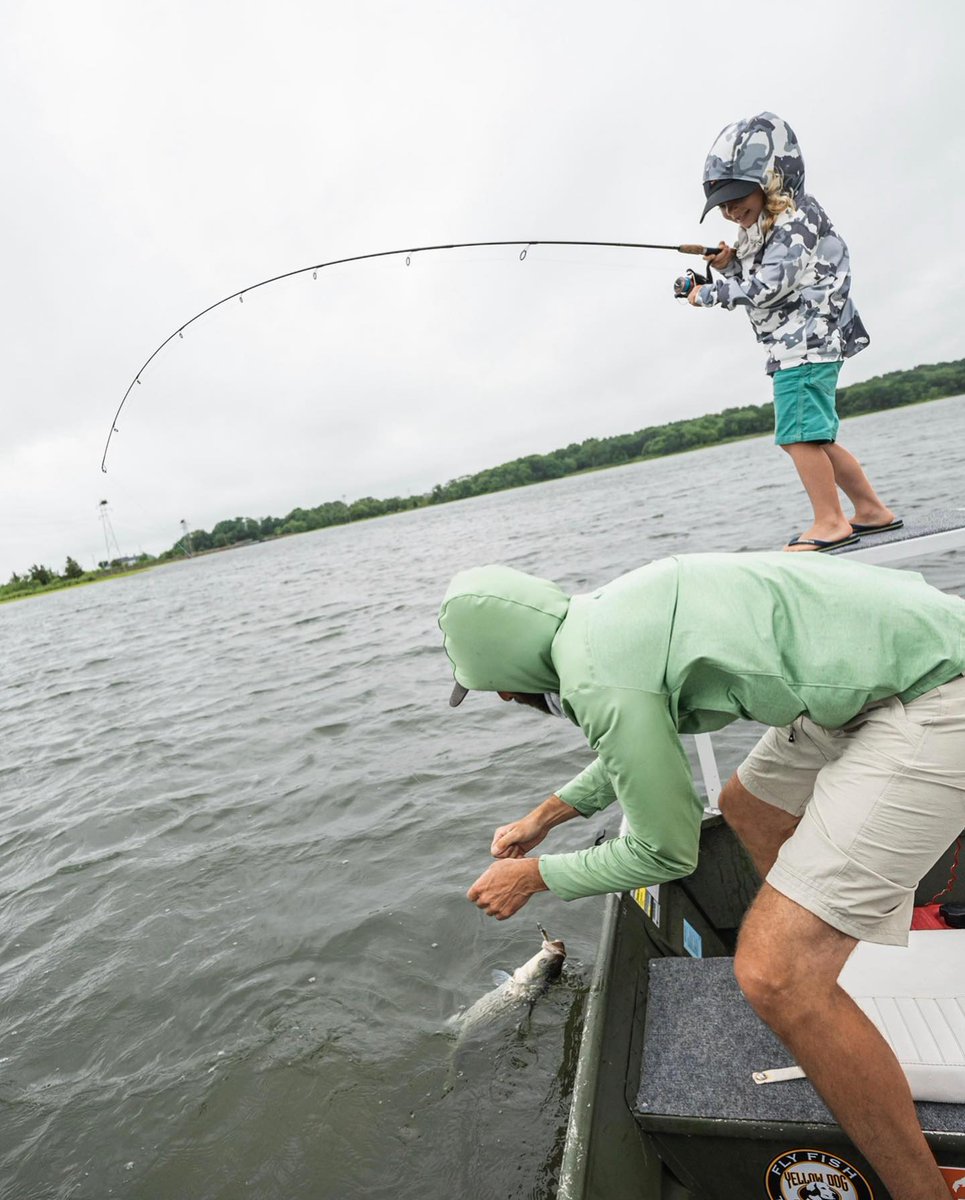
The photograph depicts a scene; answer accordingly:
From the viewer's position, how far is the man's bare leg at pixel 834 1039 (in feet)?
6.24

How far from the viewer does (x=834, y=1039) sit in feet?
6.46

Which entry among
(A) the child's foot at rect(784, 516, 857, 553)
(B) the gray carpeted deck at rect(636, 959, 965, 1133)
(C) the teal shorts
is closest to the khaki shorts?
(B) the gray carpeted deck at rect(636, 959, 965, 1133)

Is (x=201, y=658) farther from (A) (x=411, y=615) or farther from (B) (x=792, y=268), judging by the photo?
(B) (x=792, y=268)

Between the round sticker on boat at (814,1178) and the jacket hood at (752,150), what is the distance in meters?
3.99

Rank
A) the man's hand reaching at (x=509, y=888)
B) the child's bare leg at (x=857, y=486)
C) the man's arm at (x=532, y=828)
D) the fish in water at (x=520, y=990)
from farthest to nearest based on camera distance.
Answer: the child's bare leg at (x=857, y=486) < the fish in water at (x=520, y=990) < the man's arm at (x=532, y=828) < the man's hand reaching at (x=509, y=888)

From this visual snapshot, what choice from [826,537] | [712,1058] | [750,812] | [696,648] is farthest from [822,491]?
[712,1058]

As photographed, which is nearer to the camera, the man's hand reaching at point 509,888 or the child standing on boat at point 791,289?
the man's hand reaching at point 509,888

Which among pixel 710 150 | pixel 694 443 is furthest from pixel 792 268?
pixel 694 443

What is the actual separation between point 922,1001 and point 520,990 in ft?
7.58

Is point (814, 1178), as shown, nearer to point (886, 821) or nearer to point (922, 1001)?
point (922, 1001)

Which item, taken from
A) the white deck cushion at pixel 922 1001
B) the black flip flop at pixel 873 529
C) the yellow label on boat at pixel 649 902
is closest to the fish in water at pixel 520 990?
the yellow label on boat at pixel 649 902


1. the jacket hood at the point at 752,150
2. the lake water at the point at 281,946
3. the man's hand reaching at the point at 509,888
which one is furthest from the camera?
the jacket hood at the point at 752,150

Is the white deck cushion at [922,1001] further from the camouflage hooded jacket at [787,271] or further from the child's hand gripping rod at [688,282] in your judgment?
the child's hand gripping rod at [688,282]

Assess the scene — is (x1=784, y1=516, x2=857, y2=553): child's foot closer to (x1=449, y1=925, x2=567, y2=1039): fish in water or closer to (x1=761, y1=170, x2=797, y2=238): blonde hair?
(x1=761, y1=170, x2=797, y2=238): blonde hair
